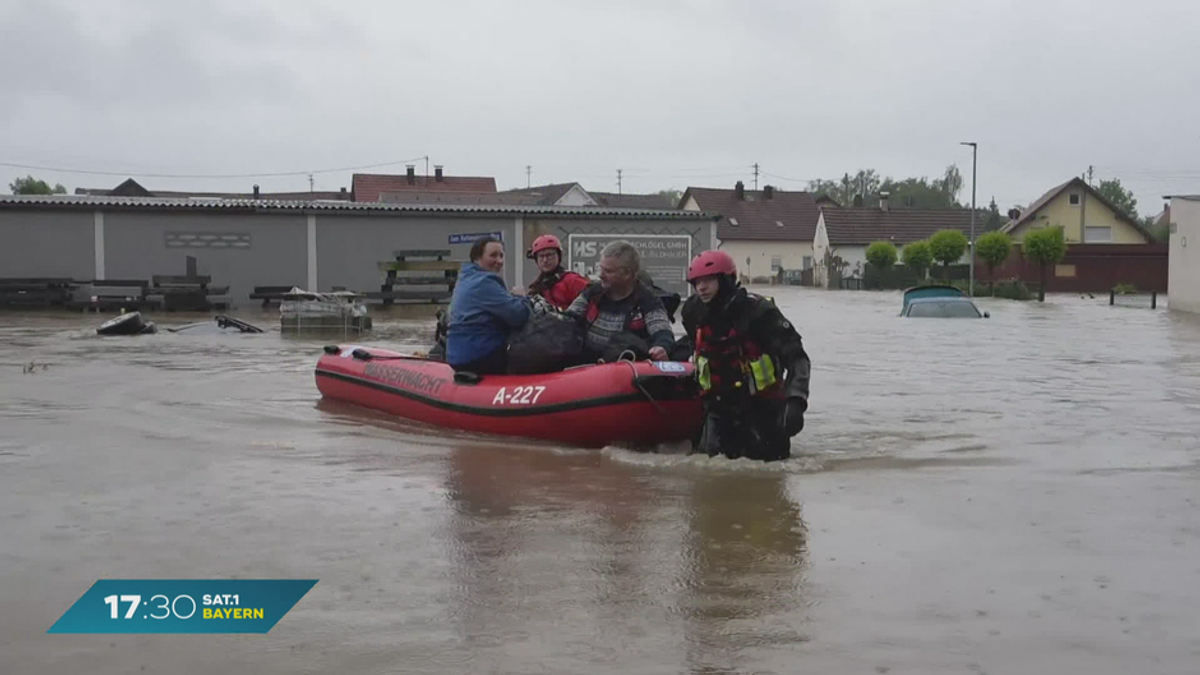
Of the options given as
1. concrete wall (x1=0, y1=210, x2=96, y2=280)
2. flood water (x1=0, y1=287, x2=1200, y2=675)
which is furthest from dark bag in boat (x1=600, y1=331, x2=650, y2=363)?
concrete wall (x1=0, y1=210, x2=96, y2=280)

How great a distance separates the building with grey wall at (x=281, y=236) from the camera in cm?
3322

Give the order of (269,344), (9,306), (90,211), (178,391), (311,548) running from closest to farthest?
(311,548)
(178,391)
(269,344)
(9,306)
(90,211)

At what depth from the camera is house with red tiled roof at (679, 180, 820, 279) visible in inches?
3187

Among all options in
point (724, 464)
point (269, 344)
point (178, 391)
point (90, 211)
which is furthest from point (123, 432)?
point (90, 211)

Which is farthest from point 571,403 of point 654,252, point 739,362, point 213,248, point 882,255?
point 882,255

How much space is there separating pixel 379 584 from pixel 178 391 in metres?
8.07

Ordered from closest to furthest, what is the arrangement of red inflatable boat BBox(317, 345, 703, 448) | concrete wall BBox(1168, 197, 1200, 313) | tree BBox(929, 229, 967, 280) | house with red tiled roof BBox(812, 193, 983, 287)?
1. red inflatable boat BBox(317, 345, 703, 448)
2. concrete wall BBox(1168, 197, 1200, 313)
3. tree BBox(929, 229, 967, 280)
4. house with red tiled roof BBox(812, 193, 983, 287)

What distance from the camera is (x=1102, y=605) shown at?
505 cm

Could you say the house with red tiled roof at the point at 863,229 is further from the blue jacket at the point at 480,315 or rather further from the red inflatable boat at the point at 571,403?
the blue jacket at the point at 480,315

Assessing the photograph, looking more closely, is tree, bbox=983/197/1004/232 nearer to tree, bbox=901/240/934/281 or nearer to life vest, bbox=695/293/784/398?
tree, bbox=901/240/934/281

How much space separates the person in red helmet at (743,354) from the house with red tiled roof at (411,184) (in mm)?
63701

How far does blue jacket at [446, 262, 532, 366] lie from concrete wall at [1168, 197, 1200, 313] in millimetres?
29053

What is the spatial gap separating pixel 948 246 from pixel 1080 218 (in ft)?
40.3

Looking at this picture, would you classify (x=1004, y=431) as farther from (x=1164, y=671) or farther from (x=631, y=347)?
(x=1164, y=671)
